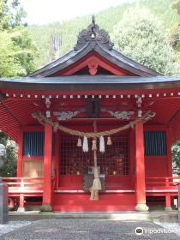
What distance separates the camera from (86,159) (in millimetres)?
12531

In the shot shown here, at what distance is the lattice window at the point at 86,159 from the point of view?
12523 mm

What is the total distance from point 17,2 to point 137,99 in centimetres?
1688

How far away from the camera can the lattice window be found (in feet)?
41.1

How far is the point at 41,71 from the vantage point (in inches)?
474

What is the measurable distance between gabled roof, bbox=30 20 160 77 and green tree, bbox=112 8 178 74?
1350 centimetres

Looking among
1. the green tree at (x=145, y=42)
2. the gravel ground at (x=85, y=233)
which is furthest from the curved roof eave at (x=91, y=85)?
the green tree at (x=145, y=42)

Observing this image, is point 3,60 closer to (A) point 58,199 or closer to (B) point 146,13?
(A) point 58,199

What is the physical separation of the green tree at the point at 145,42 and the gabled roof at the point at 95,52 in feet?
44.3

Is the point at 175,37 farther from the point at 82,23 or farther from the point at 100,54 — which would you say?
the point at 82,23

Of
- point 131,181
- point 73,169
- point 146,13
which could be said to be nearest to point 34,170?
point 73,169

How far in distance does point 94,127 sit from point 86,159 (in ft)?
5.96

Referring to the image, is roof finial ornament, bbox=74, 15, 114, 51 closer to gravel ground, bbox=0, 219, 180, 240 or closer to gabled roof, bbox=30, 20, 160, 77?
gabled roof, bbox=30, 20, 160, 77

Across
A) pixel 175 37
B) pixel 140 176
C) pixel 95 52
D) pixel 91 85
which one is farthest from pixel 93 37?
pixel 175 37

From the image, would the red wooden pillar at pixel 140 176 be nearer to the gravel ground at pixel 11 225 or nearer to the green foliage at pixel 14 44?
the gravel ground at pixel 11 225
